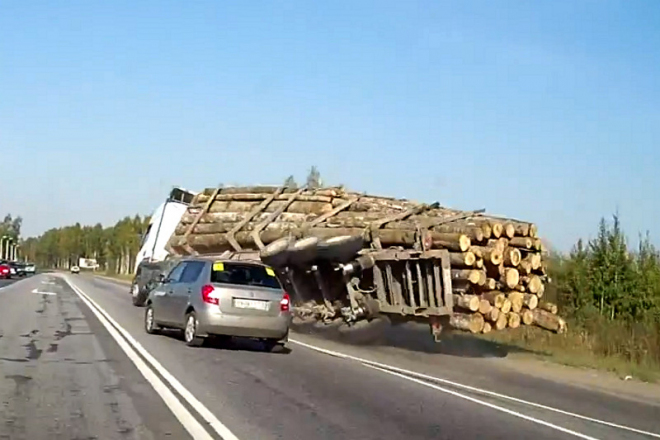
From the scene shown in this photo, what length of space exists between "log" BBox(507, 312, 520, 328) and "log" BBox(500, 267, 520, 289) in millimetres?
548

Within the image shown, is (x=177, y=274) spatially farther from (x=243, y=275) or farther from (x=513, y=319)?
(x=513, y=319)

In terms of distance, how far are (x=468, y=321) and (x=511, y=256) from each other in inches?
73.9

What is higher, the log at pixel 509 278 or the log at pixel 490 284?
the log at pixel 509 278

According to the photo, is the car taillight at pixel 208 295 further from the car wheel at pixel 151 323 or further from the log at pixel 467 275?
the log at pixel 467 275

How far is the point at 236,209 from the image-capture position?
92.5 ft

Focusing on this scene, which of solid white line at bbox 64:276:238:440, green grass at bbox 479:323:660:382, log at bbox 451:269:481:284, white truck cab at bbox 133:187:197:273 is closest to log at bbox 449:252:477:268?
log at bbox 451:269:481:284

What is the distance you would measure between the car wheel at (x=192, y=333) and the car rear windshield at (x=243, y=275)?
0.85 m

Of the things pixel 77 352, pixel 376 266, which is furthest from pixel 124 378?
pixel 376 266

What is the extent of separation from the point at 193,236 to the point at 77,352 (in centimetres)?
1193

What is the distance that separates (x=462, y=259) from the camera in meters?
19.0

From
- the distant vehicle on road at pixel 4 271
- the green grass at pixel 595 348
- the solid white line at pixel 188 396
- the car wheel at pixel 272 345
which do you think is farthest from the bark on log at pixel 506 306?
the distant vehicle on road at pixel 4 271

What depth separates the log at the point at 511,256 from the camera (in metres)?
20.0

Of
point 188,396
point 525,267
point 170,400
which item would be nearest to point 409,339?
point 525,267

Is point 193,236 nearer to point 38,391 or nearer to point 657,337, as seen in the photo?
point 657,337
